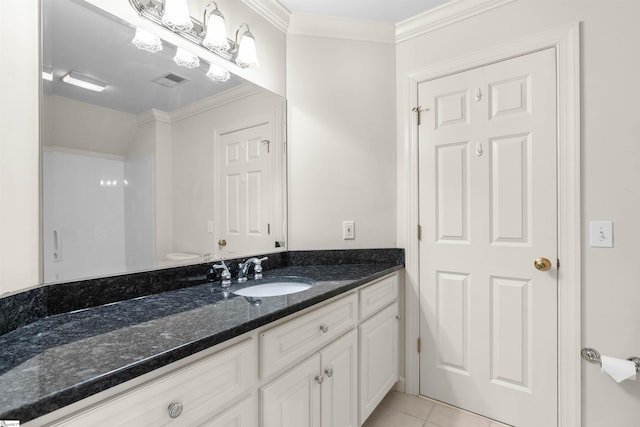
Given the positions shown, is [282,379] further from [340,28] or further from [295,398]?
[340,28]

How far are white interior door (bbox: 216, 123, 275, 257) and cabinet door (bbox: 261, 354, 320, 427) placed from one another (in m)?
0.72

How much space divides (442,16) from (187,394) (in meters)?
2.26

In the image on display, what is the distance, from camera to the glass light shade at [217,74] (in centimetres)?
149

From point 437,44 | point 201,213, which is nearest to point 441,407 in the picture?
point 201,213

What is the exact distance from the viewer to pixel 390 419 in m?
1.72

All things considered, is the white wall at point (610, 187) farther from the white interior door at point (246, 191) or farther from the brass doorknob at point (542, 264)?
the white interior door at point (246, 191)

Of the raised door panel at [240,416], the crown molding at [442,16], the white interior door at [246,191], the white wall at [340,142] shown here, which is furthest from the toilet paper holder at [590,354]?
the crown molding at [442,16]

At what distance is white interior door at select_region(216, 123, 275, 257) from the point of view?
1568 millimetres

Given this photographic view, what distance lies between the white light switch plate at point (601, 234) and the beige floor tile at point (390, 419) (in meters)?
1.31

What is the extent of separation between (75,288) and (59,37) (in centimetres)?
85

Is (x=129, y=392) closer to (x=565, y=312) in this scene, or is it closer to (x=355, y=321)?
(x=355, y=321)

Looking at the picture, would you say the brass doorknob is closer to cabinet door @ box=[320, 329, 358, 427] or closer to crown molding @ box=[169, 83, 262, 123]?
cabinet door @ box=[320, 329, 358, 427]

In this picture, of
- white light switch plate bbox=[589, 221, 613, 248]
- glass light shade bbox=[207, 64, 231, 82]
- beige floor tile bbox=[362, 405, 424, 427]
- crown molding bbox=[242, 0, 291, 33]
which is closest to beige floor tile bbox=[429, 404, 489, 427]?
beige floor tile bbox=[362, 405, 424, 427]

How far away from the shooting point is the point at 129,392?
2.09ft
